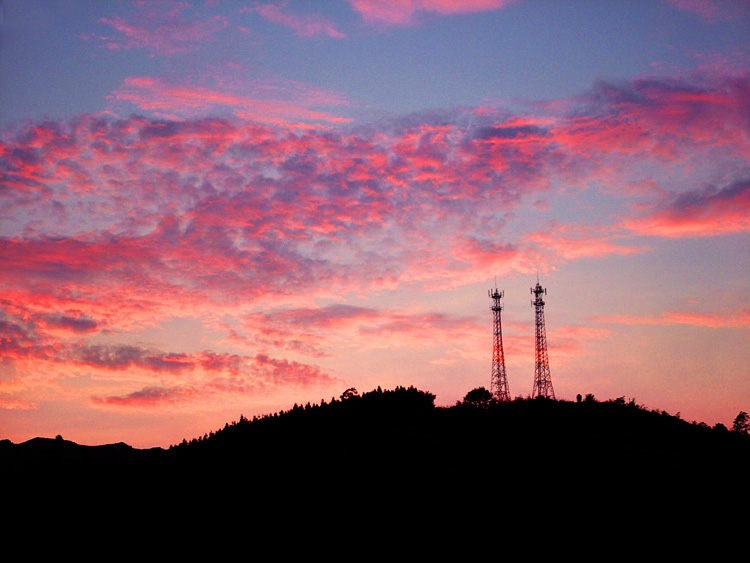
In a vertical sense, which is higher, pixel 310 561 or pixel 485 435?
pixel 485 435

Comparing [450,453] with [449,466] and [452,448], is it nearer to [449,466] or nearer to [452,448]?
[452,448]

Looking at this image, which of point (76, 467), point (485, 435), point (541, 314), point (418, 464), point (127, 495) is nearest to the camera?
point (418, 464)

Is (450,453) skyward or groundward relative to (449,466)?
skyward

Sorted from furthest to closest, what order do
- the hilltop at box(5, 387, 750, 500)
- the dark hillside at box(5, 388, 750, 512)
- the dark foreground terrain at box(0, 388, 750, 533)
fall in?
the hilltop at box(5, 387, 750, 500) < the dark hillside at box(5, 388, 750, 512) < the dark foreground terrain at box(0, 388, 750, 533)

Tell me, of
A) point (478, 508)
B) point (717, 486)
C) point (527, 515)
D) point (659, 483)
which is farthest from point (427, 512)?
point (717, 486)

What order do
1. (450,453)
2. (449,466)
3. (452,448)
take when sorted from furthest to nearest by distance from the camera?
(452,448), (450,453), (449,466)

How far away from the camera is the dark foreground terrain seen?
28312 millimetres

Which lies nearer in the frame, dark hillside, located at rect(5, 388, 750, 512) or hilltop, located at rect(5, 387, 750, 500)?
dark hillside, located at rect(5, 388, 750, 512)

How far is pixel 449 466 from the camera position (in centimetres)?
3212

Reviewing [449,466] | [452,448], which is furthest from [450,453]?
[449,466]

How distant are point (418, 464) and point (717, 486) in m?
13.1

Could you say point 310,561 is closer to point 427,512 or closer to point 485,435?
point 427,512

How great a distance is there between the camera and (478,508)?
2805 cm

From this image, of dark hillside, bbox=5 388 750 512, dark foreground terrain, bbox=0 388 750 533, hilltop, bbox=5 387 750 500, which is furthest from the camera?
hilltop, bbox=5 387 750 500
